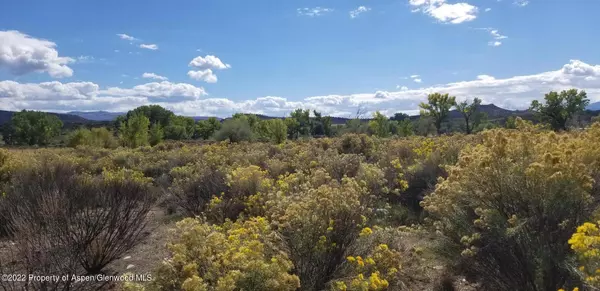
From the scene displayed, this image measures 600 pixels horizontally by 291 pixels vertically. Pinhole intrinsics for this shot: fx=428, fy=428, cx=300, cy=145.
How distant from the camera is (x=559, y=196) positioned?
4.39 meters

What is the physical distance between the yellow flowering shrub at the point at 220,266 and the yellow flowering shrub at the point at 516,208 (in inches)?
78.0

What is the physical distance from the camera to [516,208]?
4.68m

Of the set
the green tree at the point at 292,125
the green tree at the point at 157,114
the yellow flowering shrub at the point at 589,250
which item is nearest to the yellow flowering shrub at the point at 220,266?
the yellow flowering shrub at the point at 589,250

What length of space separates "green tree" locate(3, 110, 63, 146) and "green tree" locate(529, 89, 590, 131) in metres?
69.5

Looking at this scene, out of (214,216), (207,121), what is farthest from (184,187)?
(207,121)

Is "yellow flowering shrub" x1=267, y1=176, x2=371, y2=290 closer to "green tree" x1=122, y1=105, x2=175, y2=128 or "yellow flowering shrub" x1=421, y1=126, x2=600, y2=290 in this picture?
"yellow flowering shrub" x1=421, y1=126, x2=600, y2=290

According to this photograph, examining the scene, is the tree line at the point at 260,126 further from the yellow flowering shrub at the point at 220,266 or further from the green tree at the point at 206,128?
the yellow flowering shrub at the point at 220,266

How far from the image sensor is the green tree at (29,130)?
65.5 m

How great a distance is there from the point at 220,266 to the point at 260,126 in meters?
63.0

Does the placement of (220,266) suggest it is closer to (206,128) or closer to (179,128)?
(179,128)

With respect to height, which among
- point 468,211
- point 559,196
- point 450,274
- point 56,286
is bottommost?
point 450,274

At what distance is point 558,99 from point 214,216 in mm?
55967

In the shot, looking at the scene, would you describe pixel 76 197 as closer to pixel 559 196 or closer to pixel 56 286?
pixel 56 286

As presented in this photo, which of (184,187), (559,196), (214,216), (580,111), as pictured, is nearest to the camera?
(559,196)
